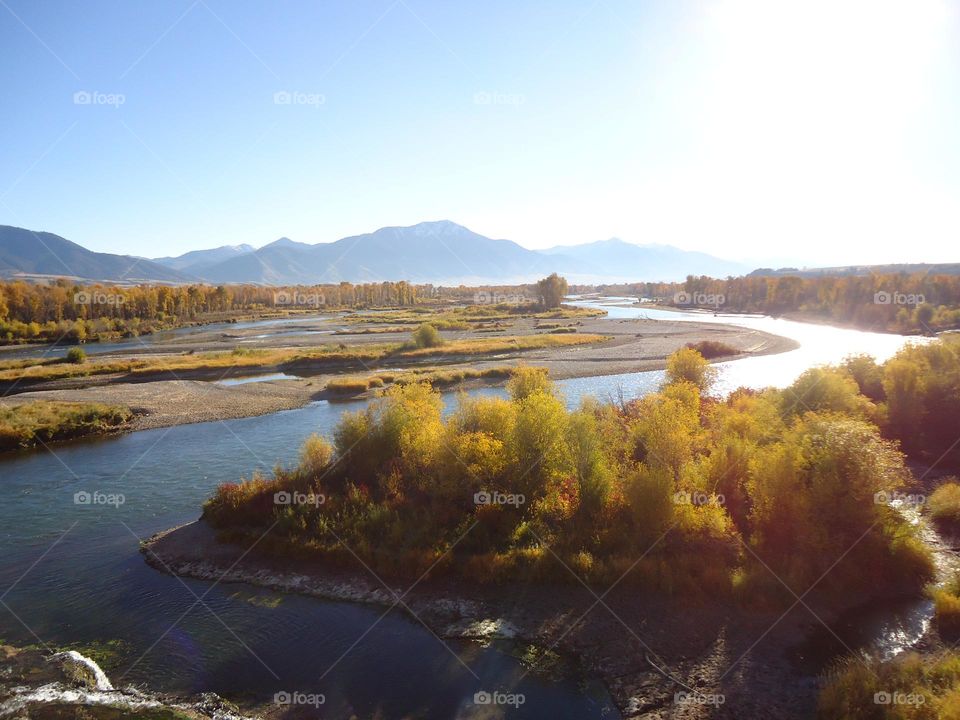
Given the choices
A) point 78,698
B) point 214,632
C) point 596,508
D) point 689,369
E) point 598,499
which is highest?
point 689,369

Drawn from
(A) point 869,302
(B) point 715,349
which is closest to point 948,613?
(B) point 715,349

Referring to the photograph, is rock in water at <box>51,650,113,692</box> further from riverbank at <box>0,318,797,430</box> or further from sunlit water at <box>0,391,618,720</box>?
riverbank at <box>0,318,797,430</box>

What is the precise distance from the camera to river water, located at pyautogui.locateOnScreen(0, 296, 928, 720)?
1479 centimetres

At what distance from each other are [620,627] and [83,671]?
15925mm

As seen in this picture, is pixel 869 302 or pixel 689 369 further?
pixel 869 302

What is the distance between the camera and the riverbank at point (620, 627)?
47.2 feet

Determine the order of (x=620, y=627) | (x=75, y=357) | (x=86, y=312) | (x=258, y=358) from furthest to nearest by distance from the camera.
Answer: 1. (x=86, y=312)
2. (x=258, y=358)
3. (x=75, y=357)
4. (x=620, y=627)

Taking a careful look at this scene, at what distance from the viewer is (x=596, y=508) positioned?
874 inches

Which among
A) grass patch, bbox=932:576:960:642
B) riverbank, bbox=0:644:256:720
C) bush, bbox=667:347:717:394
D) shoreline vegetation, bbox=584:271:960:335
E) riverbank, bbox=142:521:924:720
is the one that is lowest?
riverbank, bbox=0:644:256:720

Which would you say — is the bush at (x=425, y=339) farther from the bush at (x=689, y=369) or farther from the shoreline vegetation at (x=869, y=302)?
the shoreline vegetation at (x=869, y=302)

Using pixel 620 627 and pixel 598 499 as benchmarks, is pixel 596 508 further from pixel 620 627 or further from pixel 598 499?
pixel 620 627

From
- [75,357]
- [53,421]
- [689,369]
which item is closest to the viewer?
[53,421]

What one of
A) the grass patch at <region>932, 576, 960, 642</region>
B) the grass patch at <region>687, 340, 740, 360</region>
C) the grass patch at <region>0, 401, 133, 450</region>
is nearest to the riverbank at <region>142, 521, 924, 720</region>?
the grass patch at <region>932, 576, 960, 642</region>

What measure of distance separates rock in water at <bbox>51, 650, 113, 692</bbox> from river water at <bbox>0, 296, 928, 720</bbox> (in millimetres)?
336
